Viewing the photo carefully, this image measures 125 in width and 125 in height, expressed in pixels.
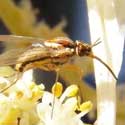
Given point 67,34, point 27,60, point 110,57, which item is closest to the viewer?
point 27,60

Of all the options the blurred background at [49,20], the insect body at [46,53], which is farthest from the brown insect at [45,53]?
the blurred background at [49,20]

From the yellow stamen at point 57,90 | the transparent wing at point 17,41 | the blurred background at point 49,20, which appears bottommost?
the yellow stamen at point 57,90

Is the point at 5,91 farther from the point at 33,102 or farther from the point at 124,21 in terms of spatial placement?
the point at 124,21

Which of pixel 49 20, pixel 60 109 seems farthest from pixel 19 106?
pixel 49 20

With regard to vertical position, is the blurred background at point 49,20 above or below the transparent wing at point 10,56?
above

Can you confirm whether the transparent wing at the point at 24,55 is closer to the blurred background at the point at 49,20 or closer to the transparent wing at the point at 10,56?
the transparent wing at the point at 10,56

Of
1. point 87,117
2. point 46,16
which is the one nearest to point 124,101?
point 87,117

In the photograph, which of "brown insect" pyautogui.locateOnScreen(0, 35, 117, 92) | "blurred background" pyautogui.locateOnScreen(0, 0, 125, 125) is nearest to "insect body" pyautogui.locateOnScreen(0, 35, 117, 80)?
"brown insect" pyautogui.locateOnScreen(0, 35, 117, 92)

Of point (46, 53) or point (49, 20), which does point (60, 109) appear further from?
point (49, 20)

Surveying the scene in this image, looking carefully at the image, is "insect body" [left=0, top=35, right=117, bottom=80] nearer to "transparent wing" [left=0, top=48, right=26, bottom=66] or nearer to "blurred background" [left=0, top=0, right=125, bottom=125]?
"transparent wing" [left=0, top=48, right=26, bottom=66]

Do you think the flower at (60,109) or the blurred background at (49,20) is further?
the blurred background at (49,20)

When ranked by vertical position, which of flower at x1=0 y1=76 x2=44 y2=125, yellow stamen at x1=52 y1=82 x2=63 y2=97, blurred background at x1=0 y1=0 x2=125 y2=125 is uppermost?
blurred background at x1=0 y1=0 x2=125 y2=125
